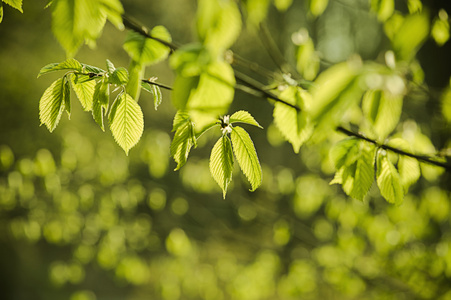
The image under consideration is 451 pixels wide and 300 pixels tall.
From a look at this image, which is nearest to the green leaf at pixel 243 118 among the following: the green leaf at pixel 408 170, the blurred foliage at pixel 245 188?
the blurred foliage at pixel 245 188

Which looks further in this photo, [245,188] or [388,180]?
[245,188]

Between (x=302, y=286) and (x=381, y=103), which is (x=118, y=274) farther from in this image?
(x=381, y=103)

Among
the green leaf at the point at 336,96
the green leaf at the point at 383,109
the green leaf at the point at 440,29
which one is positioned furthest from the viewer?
the green leaf at the point at 440,29

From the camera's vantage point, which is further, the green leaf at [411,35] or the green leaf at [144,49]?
the green leaf at [144,49]

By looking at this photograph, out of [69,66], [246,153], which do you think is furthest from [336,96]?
[69,66]

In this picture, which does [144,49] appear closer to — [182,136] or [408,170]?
[182,136]

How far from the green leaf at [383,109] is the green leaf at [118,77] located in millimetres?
511

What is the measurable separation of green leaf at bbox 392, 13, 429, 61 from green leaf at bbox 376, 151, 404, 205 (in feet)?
1.32

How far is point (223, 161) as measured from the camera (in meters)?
0.71

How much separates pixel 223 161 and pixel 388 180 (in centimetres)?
43

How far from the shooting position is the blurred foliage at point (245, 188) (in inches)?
58.3

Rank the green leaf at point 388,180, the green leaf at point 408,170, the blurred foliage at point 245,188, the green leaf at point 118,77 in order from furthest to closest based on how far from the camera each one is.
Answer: the blurred foliage at point 245,188
the green leaf at point 408,170
the green leaf at point 388,180
the green leaf at point 118,77

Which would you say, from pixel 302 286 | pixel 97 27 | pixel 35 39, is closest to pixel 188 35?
pixel 35 39

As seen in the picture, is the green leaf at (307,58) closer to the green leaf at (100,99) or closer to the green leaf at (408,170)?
the green leaf at (408,170)
